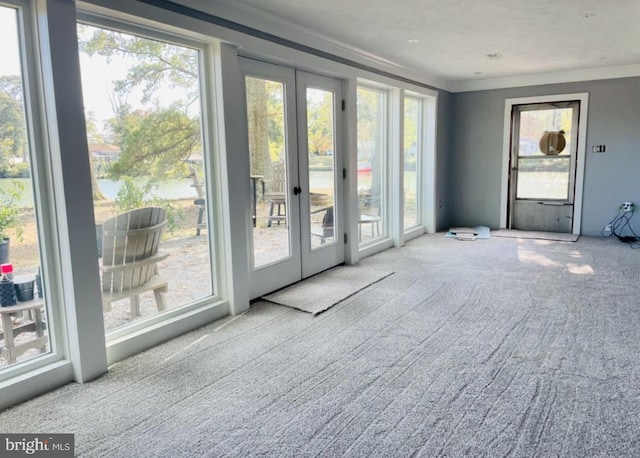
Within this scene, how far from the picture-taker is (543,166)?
700cm

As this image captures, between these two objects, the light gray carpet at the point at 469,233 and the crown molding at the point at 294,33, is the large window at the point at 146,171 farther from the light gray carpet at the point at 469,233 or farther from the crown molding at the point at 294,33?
the light gray carpet at the point at 469,233

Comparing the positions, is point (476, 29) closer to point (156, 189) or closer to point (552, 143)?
point (156, 189)

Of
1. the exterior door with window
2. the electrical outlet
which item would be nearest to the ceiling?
the exterior door with window

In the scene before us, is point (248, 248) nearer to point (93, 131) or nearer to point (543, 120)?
point (93, 131)

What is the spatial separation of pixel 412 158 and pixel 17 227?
5.38 metres

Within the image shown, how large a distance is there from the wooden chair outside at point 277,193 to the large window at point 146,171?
743mm

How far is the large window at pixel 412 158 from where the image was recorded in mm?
6551

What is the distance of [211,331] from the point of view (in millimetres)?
3285

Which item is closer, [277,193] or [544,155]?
[277,193]

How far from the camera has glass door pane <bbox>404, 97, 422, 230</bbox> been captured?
257 inches

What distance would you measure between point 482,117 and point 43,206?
6496 mm

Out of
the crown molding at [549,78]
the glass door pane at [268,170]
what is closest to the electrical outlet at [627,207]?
the crown molding at [549,78]

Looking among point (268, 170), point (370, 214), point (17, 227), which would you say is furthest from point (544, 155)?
point (17, 227)

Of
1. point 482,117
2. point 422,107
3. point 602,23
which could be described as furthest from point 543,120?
point 602,23
